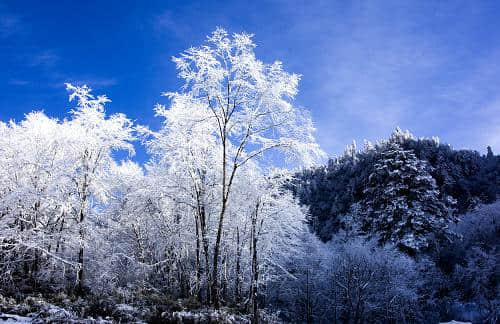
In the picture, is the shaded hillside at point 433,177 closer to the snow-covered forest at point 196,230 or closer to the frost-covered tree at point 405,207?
the frost-covered tree at point 405,207

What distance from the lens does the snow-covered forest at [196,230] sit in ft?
52.6

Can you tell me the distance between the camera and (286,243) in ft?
104

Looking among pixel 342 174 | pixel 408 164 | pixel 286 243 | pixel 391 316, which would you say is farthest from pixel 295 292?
pixel 342 174

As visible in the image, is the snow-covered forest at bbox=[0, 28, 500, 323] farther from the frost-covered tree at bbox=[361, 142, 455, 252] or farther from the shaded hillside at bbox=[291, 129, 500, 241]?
the shaded hillside at bbox=[291, 129, 500, 241]

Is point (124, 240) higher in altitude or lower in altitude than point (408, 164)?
lower

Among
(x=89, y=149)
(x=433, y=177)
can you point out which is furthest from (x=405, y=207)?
(x=89, y=149)

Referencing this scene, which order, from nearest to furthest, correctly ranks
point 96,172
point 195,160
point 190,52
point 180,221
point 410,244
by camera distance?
point 190,52 < point 195,160 < point 96,172 < point 180,221 < point 410,244

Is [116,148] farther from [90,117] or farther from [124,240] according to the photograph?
[124,240]

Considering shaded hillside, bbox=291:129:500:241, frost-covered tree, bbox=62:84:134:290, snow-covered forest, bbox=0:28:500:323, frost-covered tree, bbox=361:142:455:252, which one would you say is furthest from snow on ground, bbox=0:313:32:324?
shaded hillside, bbox=291:129:500:241

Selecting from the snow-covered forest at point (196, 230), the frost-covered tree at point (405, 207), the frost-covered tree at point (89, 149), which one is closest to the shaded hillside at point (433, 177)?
the frost-covered tree at point (405, 207)

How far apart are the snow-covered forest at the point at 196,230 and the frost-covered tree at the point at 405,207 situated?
93.3 inches

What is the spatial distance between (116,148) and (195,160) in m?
6.16

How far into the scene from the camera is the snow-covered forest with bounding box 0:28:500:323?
52.6ft

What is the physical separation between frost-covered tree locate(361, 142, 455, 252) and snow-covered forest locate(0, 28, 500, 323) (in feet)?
7.78
